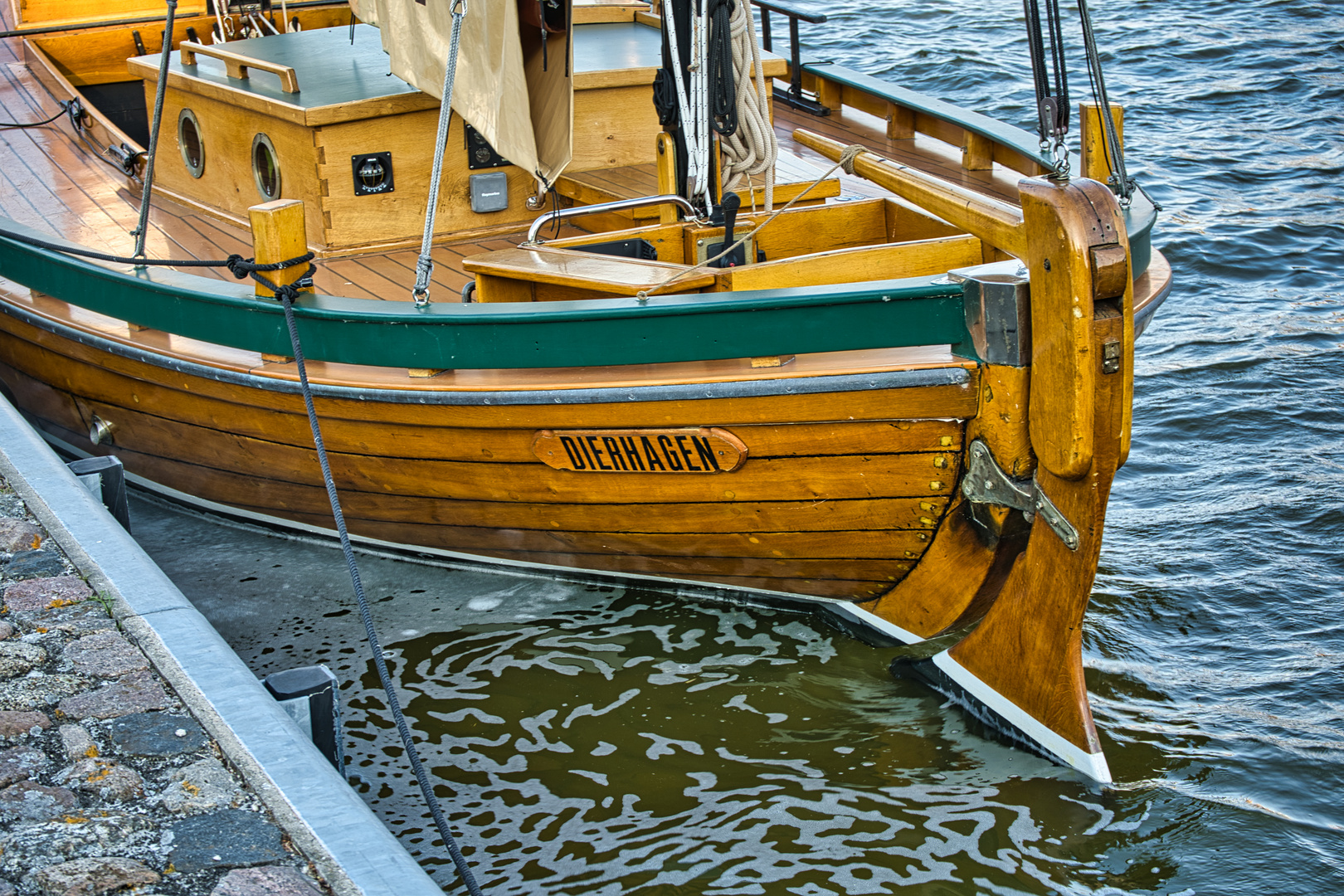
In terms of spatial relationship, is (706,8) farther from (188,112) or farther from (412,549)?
(188,112)

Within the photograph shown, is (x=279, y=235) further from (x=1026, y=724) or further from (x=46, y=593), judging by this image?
(x=1026, y=724)

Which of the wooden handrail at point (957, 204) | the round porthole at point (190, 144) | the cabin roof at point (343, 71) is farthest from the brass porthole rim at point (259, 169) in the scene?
the wooden handrail at point (957, 204)

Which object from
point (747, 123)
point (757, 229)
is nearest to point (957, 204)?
point (757, 229)

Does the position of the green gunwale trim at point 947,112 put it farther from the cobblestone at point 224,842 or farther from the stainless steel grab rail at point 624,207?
the cobblestone at point 224,842

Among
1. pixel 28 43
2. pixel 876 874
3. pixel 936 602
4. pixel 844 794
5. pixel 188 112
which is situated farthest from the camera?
pixel 28 43

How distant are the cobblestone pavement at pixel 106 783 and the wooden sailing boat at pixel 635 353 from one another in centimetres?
133

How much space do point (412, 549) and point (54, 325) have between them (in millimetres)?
1654

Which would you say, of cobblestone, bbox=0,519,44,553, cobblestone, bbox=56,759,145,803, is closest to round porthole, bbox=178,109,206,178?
cobblestone, bbox=0,519,44,553

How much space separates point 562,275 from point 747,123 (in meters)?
0.88

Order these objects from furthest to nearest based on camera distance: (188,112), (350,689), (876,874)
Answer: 1. (188,112)
2. (350,689)
3. (876,874)

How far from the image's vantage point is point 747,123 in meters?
4.27

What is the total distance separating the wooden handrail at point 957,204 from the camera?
338 cm

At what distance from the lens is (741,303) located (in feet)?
11.7

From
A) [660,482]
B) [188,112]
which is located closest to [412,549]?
[660,482]
